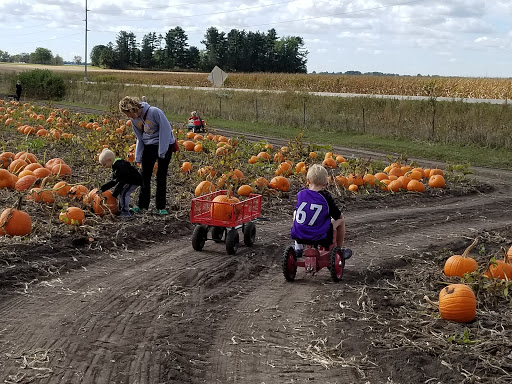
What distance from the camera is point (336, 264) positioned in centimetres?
711

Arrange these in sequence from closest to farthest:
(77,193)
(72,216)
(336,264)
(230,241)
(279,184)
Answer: (336,264)
(230,241)
(72,216)
(77,193)
(279,184)

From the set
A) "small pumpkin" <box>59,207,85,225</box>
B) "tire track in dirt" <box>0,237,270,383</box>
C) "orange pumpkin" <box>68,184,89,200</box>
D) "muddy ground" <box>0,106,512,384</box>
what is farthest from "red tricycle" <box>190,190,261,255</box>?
"orange pumpkin" <box>68,184,89,200</box>

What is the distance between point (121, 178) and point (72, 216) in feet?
3.28

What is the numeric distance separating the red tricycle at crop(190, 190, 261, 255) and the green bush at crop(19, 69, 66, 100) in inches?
1663

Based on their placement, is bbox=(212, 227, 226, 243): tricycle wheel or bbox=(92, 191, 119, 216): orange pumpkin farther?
bbox=(92, 191, 119, 216): orange pumpkin

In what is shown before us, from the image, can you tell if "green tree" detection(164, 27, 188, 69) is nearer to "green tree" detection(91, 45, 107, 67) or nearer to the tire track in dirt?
"green tree" detection(91, 45, 107, 67)

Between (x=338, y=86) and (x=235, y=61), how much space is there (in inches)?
2469

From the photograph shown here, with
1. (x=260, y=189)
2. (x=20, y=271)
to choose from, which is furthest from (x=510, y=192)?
(x=20, y=271)

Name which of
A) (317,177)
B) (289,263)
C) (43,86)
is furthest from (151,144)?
(43,86)

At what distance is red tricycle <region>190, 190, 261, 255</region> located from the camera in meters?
8.29

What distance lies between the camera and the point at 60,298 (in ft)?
21.0

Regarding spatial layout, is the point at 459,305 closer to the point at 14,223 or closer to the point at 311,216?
the point at 311,216

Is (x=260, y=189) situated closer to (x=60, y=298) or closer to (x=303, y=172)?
(x=303, y=172)

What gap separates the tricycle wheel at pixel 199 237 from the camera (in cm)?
836
